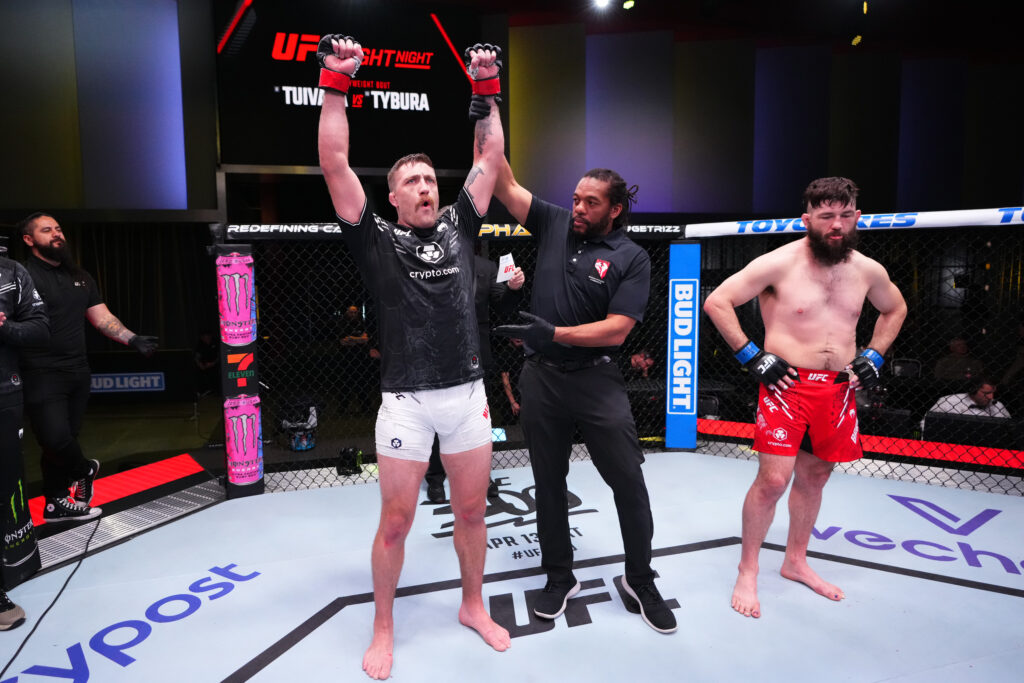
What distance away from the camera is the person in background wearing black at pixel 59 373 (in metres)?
3.14

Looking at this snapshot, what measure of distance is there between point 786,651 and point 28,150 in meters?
7.17

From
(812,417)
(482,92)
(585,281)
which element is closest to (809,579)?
(812,417)

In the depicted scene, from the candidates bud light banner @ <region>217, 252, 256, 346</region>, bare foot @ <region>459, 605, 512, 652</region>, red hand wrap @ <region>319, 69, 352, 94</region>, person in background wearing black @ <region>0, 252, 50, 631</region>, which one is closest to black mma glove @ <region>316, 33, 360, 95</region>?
red hand wrap @ <region>319, 69, 352, 94</region>

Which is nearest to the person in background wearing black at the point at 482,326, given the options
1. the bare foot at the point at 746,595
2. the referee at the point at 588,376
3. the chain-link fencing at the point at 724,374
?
the chain-link fencing at the point at 724,374

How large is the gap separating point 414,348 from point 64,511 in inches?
103

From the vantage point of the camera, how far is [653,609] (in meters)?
2.22

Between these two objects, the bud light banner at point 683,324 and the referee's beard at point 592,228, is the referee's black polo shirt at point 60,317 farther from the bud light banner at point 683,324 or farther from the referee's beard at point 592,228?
the bud light banner at point 683,324

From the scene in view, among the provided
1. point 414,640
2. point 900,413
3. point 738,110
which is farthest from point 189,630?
point 738,110

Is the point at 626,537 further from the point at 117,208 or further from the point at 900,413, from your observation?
the point at 117,208

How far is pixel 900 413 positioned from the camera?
457 centimetres

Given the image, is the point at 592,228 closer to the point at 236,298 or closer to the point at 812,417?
the point at 812,417

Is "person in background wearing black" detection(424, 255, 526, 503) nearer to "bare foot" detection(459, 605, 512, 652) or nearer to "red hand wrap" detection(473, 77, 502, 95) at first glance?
"bare foot" detection(459, 605, 512, 652)

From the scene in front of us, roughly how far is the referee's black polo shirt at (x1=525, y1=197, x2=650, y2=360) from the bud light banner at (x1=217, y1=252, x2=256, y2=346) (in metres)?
1.99

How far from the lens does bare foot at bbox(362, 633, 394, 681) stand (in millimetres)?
1939
